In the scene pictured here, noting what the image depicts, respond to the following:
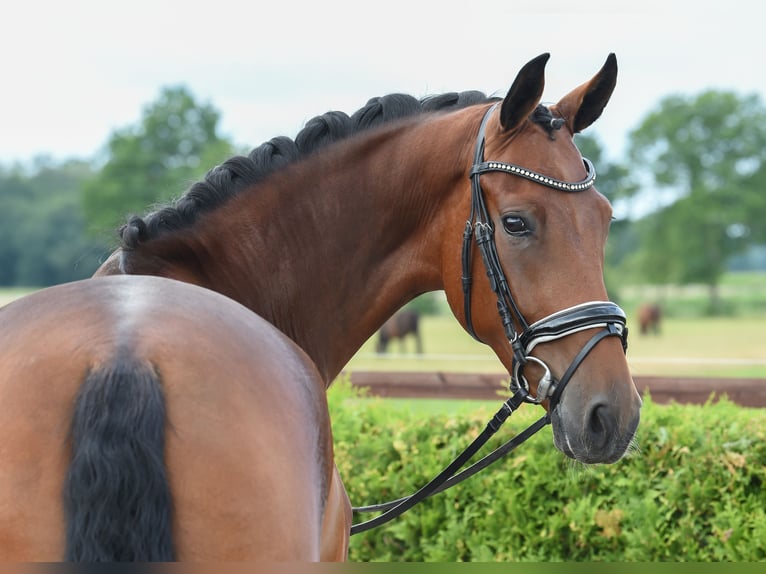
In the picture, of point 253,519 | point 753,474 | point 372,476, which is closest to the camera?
point 253,519

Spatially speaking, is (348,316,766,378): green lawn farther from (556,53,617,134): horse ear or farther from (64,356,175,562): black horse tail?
(64,356,175,562): black horse tail

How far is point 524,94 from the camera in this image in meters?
2.56

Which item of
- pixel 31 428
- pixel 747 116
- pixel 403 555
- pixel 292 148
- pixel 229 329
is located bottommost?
pixel 403 555

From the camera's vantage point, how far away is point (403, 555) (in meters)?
4.84

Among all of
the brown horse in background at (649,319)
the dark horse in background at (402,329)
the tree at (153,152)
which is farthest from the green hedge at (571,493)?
the tree at (153,152)

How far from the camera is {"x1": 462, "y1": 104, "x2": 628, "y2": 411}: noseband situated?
2277 mm

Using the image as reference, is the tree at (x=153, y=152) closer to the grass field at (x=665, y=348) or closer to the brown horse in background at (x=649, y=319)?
the grass field at (x=665, y=348)

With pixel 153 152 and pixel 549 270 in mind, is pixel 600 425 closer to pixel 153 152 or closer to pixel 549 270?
pixel 549 270

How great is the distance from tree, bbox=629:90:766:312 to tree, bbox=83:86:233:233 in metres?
37.1

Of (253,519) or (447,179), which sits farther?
(447,179)

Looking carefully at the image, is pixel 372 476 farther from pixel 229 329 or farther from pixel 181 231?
pixel 229 329

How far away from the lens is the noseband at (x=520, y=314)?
7.47 feet

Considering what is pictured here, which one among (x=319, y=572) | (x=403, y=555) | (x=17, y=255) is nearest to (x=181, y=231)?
(x=319, y=572)

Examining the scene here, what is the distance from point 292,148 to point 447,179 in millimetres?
615
